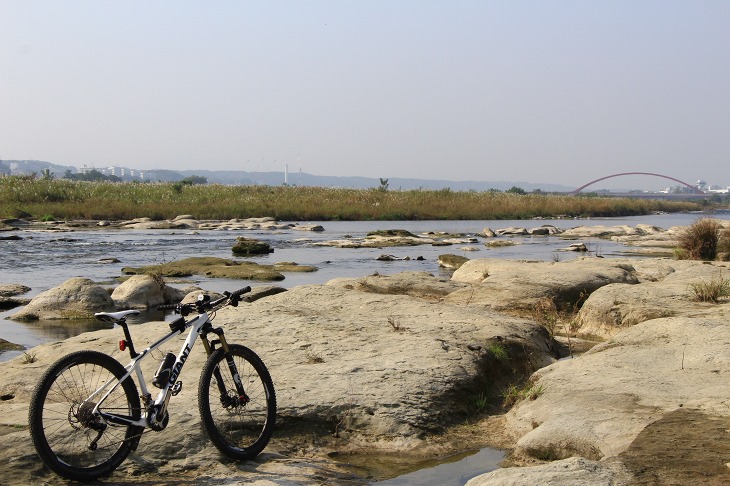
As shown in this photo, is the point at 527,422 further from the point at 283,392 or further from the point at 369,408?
the point at 283,392

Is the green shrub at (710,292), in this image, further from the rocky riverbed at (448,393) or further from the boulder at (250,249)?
the boulder at (250,249)

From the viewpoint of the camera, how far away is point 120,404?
5.98 meters

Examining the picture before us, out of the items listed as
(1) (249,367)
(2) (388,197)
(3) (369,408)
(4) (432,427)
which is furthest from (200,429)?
(2) (388,197)

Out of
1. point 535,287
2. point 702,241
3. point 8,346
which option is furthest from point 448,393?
point 702,241

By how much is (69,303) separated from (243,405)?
10280mm

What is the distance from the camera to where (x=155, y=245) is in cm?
3591

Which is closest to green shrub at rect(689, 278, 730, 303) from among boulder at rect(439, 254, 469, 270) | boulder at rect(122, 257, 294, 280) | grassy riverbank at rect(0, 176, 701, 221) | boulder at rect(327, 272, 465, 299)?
boulder at rect(327, 272, 465, 299)

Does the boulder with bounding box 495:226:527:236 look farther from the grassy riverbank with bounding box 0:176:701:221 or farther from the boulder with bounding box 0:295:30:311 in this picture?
the boulder with bounding box 0:295:30:311

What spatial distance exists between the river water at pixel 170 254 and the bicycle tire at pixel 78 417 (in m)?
6.43

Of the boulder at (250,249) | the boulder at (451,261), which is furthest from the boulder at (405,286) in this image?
the boulder at (250,249)

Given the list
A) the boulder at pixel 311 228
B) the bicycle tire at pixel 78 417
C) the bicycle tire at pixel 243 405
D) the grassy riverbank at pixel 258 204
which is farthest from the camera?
the grassy riverbank at pixel 258 204

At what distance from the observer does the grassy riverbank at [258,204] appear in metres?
58.2

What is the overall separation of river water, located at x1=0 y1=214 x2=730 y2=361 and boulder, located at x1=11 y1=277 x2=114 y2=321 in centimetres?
40

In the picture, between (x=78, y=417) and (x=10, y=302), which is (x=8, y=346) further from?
(x=78, y=417)
